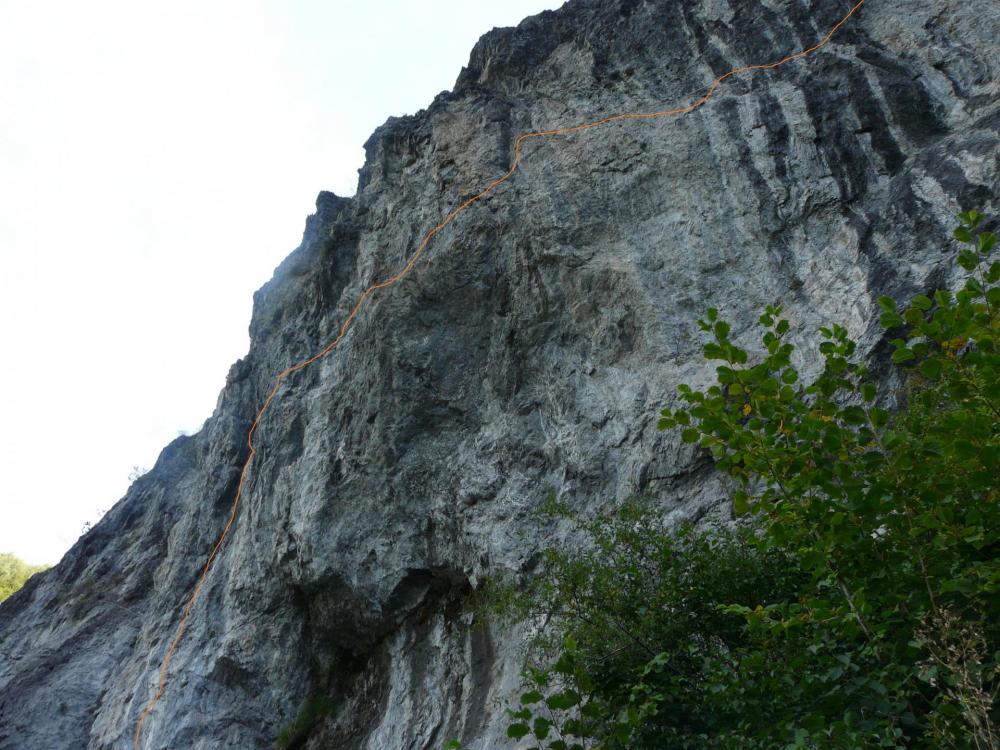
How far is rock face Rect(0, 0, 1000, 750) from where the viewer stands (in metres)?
9.65

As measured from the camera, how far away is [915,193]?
945 centimetres

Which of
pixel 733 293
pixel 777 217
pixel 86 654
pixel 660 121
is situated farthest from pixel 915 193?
pixel 86 654

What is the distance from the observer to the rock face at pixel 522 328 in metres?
9.65

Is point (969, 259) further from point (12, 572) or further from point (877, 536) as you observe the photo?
point (12, 572)

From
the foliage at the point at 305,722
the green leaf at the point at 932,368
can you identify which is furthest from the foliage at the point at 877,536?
the foliage at the point at 305,722

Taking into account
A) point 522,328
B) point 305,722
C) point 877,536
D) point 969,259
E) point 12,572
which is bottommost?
point 305,722

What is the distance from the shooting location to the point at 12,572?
3538cm

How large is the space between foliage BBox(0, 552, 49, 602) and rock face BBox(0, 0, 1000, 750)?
2173cm

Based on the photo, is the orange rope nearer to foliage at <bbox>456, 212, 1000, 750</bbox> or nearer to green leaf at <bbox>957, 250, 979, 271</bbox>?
foliage at <bbox>456, 212, 1000, 750</bbox>

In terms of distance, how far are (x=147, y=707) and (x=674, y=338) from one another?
940 centimetres

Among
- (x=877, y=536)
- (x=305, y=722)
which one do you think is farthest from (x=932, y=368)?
(x=305, y=722)

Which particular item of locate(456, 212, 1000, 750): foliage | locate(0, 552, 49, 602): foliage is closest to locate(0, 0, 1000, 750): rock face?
locate(456, 212, 1000, 750): foliage

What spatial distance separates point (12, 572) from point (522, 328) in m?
33.1

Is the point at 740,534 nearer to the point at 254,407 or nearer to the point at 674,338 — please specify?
the point at 674,338
